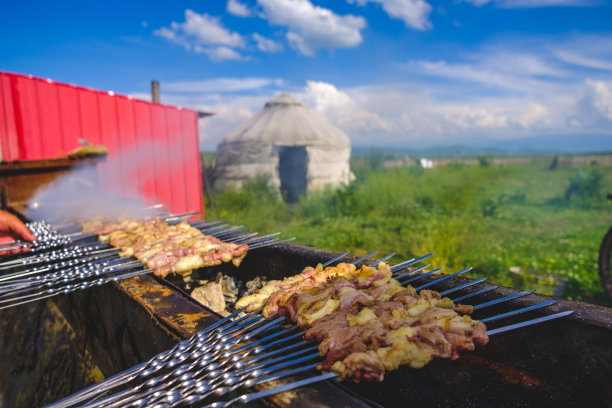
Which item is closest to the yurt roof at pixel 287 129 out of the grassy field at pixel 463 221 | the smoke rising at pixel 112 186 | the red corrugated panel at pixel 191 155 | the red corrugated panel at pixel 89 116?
the grassy field at pixel 463 221

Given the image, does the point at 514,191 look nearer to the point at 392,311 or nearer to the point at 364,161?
the point at 364,161

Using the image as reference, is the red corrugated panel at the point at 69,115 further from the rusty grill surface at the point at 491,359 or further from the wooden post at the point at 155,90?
the rusty grill surface at the point at 491,359

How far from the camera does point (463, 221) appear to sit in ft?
36.4

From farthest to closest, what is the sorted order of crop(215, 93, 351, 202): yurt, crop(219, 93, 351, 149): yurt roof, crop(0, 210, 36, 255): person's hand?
crop(219, 93, 351, 149): yurt roof → crop(215, 93, 351, 202): yurt → crop(0, 210, 36, 255): person's hand

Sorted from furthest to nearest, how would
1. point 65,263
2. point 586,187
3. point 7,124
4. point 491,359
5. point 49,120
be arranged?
point 586,187 < point 49,120 < point 7,124 < point 65,263 < point 491,359

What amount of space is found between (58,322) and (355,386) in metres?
3.58

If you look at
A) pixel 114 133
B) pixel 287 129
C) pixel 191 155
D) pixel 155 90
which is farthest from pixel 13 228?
pixel 287 129

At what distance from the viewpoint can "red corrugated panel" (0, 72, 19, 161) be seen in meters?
6.27

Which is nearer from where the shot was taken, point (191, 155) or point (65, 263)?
point (65, 263)

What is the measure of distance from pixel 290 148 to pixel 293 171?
140 cm

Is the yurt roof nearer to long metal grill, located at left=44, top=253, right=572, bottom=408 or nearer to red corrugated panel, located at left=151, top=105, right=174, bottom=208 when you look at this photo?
red corrugated panel, located at left=151, top=105, right=174, bottom=208

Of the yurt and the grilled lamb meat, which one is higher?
the yurt

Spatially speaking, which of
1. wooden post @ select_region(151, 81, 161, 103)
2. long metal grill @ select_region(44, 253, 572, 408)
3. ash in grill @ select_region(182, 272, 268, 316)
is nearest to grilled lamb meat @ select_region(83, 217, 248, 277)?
ash in grill @ select_region(182, 272, 268, 316)

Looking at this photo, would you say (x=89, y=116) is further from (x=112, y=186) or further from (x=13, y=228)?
(x=13, y=228)
